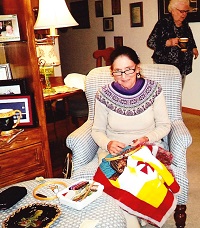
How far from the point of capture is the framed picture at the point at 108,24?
5055 mm

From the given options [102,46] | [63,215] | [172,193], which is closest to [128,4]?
[102,46]

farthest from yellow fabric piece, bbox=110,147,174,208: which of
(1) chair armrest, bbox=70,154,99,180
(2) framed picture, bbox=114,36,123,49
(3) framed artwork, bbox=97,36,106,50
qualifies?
(3) framed artwork, bbox=97,36,106,50

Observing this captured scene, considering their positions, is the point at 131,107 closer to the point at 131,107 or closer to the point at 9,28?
the point at 131,107

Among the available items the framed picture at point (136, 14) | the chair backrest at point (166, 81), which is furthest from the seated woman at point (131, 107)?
the framed picture at point (136, 14)

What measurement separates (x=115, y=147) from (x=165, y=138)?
0.44 metres

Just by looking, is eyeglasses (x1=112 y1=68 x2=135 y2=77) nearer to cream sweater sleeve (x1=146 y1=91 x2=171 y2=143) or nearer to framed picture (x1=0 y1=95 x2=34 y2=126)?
cream sweater sleeve (x1=146 y1=91 x2=171 y2=143)

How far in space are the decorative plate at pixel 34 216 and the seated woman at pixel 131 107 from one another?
0.59m

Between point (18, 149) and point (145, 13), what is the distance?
2974 mm

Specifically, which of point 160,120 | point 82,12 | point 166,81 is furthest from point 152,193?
point 82,12

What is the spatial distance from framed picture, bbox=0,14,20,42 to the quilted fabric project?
0.94 metres

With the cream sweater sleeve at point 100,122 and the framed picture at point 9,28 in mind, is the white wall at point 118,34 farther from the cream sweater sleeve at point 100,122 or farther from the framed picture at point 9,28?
the framed picture at point 9,28

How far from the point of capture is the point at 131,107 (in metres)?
1.97

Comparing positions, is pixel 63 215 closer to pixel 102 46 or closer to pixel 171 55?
pixel 171 55

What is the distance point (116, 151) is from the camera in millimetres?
1842
